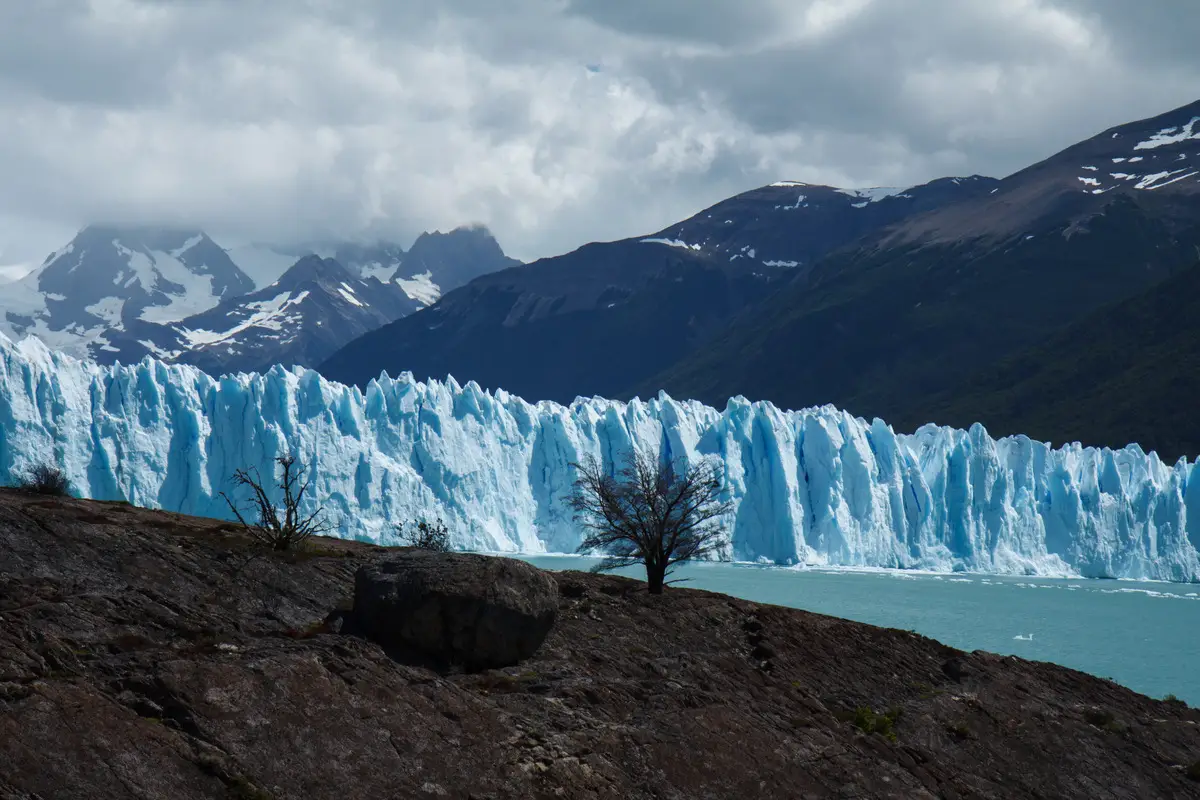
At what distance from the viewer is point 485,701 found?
34.9ft

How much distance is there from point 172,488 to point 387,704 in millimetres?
40926

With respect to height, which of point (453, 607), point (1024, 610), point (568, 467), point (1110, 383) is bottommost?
point (1024, 610)

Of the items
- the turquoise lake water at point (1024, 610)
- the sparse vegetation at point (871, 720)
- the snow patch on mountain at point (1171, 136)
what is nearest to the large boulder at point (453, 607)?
the sparse vegetation at point (871, 720)

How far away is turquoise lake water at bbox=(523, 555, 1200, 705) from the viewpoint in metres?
30.7

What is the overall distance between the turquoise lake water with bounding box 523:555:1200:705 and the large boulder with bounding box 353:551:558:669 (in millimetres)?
19281

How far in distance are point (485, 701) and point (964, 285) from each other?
5887 inches

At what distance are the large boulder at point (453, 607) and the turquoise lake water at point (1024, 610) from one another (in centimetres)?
1928

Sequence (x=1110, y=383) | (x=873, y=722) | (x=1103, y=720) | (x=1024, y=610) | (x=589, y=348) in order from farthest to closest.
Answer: (x=589, y=348), (x=1110, y=383), (x=1024, y=610), (x=1103, y=720), (x=873, y=722)

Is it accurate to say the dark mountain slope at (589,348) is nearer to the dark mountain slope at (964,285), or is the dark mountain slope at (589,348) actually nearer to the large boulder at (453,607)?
the dark mountain slope at (964,285)

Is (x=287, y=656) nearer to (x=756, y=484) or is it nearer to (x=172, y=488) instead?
(x=172, y=488)

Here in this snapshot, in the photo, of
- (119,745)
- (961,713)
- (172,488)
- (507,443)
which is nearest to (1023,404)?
(507,443)

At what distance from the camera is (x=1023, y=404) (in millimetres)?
110688

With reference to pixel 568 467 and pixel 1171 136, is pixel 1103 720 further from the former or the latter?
pixel 1171 136

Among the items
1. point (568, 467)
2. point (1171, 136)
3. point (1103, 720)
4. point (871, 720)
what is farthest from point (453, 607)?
point (1171, 136)
